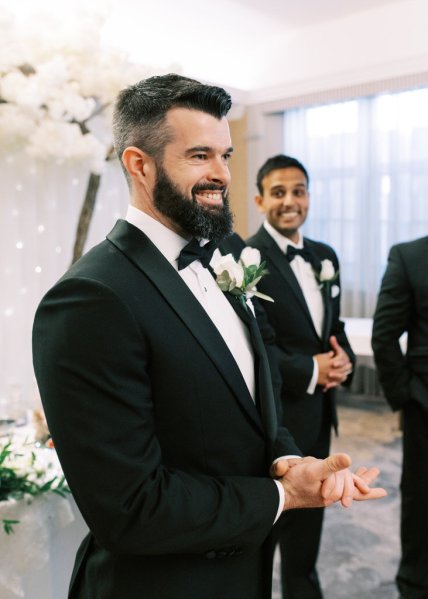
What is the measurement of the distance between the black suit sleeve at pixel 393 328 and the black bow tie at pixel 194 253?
1316 mm

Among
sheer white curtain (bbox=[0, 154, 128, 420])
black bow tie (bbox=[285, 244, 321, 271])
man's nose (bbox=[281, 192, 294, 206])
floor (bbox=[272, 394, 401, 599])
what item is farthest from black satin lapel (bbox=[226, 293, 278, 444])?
sheer white curtain (bbox=[0, 154, 128, 420])

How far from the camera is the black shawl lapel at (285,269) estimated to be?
2458 millimetres

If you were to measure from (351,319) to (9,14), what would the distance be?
434cm

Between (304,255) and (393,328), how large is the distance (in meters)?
0.47

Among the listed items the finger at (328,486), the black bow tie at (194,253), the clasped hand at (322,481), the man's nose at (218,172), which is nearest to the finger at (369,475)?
the clasped hand at (322,481)

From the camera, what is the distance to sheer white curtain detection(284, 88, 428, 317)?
5758mm

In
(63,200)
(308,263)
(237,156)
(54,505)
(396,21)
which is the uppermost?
(396,21)

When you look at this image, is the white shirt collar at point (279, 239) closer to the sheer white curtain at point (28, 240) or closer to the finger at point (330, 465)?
the sheer white curtain at point (28, 240)

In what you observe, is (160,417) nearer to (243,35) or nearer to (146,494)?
(146,494)

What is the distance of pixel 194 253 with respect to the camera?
125 centimetres

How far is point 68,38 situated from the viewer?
2770mm

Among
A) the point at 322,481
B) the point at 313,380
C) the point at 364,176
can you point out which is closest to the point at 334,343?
the point at 313,380

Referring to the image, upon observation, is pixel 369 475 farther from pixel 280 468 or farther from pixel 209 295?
pixel 209 295

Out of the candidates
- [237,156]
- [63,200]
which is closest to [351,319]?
[237,156]
